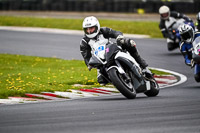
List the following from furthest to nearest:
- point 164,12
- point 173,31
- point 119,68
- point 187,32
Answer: point 173,31
point 164,12
point 187,32
point 119,68

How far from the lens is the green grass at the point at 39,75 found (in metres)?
12.7

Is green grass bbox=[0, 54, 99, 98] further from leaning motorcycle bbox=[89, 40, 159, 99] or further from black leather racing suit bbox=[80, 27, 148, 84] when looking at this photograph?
leaning motorcycle bbox=[89, 40, 159, 99]

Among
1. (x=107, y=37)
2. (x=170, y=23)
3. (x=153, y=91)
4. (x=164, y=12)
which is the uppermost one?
(x=107, y=37)

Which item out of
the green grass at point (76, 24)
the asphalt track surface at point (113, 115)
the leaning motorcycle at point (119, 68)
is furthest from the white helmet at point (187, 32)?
the green grass at point (76, 24)

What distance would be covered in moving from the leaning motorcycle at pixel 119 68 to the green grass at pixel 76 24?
19137 millimetres

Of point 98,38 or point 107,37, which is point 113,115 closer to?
point 98,38

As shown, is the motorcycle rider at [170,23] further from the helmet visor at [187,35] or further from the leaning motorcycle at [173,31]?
the helmet visor at [187,35]

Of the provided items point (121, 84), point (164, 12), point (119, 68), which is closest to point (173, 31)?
point (164, 12)

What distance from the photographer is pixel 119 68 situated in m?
10.6

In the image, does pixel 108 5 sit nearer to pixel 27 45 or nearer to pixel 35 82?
pixel 27 45

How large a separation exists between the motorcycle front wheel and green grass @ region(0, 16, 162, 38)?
1939 cm

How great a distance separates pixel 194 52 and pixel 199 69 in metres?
0.76

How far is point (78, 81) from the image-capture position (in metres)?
14.1

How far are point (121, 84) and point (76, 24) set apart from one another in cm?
2481
